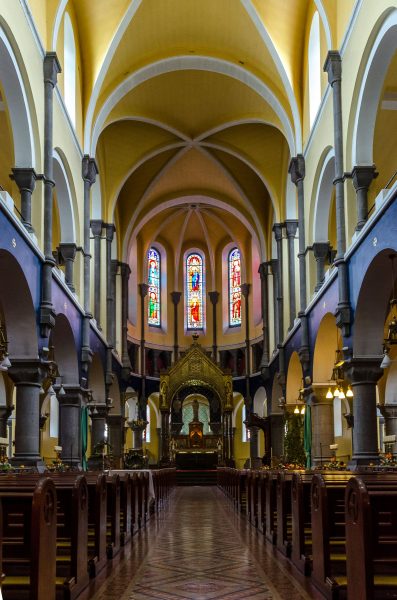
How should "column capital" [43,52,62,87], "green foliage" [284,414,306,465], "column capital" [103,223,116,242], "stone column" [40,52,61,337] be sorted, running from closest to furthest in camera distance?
"stone column" [40,52,61,337]
"column capital" [43,52,62,87]
"green foliage" [284,414,306,465]
"column capital" [103,223,116,242]

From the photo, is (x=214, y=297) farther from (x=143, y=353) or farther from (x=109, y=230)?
(x=109, y=230)

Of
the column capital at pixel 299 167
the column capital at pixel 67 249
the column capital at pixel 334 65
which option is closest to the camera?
the column capital at pixel 334 65

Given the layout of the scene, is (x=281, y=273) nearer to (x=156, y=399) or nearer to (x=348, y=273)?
(x=348, y=273)

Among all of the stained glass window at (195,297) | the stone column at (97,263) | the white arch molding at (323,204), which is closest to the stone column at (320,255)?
the white arch molding at (323,204)

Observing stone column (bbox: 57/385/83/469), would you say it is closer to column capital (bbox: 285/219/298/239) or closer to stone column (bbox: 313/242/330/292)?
stone column (bbox: 313/242/330/292)

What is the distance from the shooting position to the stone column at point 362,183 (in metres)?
16.9

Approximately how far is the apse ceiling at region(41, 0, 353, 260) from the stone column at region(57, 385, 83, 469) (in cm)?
795

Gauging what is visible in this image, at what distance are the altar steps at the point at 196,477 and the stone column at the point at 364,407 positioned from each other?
21.1 m

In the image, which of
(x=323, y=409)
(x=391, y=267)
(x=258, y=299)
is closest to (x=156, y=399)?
(x=258, y=299)

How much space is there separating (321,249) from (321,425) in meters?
5.26

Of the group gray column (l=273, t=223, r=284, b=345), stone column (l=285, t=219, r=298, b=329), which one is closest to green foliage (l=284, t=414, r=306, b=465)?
stone column (l=285, t=219, r=298, b=329)

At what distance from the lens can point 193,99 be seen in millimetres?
29016

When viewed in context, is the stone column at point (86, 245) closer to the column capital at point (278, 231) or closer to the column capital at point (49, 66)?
the column capital at point (49, 66)

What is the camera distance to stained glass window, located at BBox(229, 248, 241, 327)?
1753 inches
